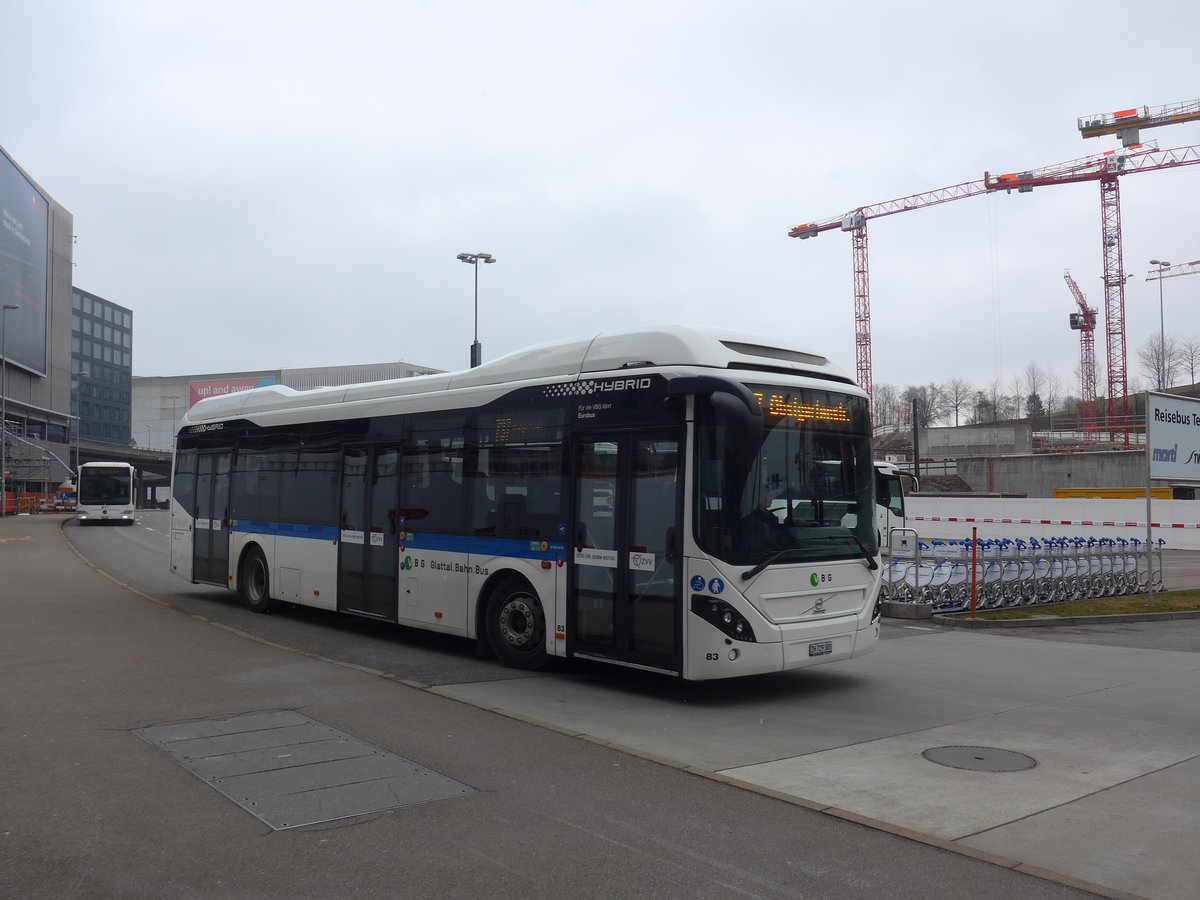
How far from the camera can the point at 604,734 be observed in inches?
301

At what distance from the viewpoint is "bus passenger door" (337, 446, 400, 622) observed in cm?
1202

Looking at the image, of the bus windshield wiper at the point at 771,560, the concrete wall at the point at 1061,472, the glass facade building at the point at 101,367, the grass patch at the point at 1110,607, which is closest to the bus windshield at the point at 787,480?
the bus windshield wiper at the point at 771,560

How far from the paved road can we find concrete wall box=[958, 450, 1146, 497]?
141 feet

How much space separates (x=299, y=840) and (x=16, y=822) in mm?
1637

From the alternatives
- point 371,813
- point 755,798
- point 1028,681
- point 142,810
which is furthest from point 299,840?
point 1028,681

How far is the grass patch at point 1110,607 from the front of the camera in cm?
1602

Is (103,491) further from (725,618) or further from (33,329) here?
(725,618)

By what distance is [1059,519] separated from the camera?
3231 cm

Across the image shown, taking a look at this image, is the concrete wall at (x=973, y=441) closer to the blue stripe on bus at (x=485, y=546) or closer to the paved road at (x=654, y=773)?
the paved road at (x=654, y=773)

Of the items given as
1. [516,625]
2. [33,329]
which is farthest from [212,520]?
[33,329]

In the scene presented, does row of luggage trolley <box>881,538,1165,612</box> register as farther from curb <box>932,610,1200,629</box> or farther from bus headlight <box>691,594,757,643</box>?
bus headlight <box>691,594,757,643</box>

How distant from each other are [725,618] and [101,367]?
137m

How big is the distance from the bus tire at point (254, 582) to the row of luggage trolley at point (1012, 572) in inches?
386

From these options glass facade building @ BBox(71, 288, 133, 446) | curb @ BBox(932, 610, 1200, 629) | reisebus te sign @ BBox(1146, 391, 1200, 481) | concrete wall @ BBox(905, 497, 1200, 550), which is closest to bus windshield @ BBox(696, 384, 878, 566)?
curb @ BBox(932, 610, 1200, 629)
